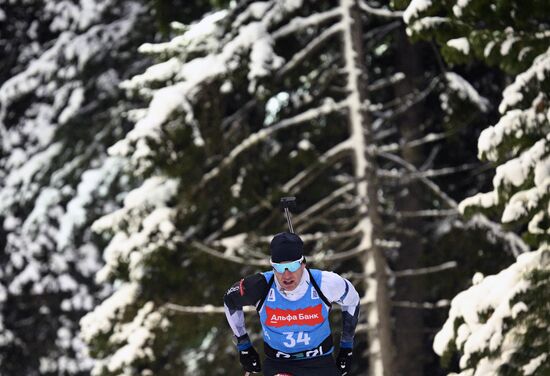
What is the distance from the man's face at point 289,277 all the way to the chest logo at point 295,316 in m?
0.24

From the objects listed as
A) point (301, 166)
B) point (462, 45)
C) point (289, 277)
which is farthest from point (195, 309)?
point (289, 277)

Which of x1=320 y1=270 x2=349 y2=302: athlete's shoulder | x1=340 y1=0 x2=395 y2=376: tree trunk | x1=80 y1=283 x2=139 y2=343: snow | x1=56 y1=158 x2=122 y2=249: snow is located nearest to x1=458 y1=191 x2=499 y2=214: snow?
x1=320 y1=270 x2=349 y2=302: athlete's shoulder

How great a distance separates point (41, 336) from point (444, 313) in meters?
9.34

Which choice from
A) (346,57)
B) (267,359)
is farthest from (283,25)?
(267,359)

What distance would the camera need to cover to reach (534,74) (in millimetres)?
7469

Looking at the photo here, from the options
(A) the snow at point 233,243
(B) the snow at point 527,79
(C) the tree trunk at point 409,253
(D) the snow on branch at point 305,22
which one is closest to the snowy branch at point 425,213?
(C) the tree trunk at point 409,253

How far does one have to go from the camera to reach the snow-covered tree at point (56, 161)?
16.7 meters

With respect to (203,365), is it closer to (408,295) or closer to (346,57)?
(408,295)

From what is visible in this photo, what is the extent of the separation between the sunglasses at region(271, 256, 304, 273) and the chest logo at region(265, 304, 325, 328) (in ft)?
1.39

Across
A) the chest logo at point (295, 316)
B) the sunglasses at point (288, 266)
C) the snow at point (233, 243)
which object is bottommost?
the snow at point (233, 243)

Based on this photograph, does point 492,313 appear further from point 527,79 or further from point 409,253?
point 409,253

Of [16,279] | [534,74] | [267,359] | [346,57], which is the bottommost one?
[16,279]

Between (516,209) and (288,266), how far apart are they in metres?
1.96

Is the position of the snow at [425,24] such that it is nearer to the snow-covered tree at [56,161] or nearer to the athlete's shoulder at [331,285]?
the athlete's shoulder at [331,285]
